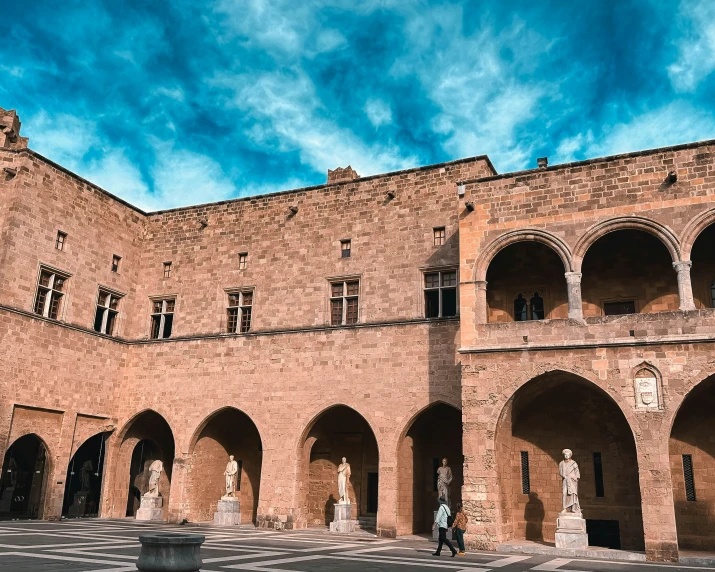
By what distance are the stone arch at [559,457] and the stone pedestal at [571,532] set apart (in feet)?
4.64

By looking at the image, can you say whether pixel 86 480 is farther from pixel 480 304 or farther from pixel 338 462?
pixel 480 304

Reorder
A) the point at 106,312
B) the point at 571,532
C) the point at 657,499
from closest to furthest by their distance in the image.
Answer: the point at 657,499
the point at 571,532
the point at 106,312

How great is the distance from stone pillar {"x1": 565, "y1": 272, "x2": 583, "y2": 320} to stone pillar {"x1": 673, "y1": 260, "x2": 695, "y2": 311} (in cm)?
220

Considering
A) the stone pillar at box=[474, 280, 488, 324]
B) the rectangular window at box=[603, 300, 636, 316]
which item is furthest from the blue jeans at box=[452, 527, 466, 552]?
the rectangular window at box=[603, 300, 636, 316]

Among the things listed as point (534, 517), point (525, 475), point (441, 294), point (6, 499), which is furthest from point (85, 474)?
point (534, 517)

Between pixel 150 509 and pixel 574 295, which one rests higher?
pixel 574 295

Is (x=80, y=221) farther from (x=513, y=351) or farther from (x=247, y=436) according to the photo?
(x=513, y=351)

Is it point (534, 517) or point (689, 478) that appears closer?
point (689, 478)

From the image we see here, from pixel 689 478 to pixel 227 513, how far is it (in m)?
13.4

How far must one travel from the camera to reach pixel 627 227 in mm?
16125

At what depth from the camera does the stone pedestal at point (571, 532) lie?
15289 mm

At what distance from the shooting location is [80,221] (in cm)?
2239

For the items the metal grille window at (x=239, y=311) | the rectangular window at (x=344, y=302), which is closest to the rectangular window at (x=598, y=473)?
the rectangular window at (x=344, y=302)

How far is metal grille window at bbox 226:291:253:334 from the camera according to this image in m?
22.5
